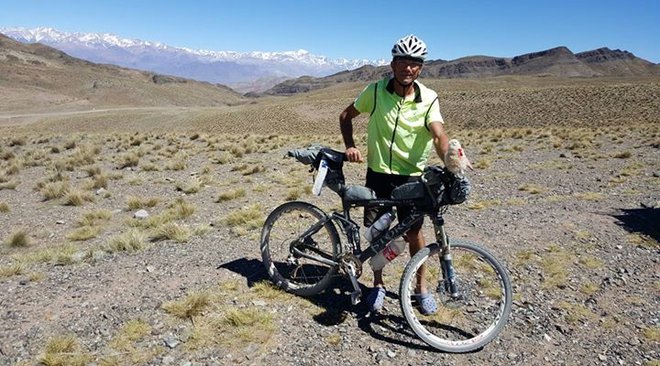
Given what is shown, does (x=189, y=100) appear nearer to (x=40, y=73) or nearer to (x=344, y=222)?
(x=40, y=73)

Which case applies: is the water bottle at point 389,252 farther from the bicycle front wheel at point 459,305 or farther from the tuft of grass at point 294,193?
the tuft of grass at point 294,193

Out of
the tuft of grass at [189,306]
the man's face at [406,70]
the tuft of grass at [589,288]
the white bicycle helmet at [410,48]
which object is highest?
the white bicycle helmet at [410,48]

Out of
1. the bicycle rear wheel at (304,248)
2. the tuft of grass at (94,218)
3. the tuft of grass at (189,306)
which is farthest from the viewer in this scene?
the tuft of grass at (94,218)

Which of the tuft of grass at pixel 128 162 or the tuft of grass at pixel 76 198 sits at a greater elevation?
the tuft of grass at pixel 76 198

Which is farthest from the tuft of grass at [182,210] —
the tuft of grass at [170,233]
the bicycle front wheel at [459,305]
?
the bicycle front wheel at [459,305]

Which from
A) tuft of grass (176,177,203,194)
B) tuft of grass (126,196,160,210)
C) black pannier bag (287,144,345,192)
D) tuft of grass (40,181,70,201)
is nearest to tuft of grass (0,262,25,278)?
tuft of grass (126,196,160,210)

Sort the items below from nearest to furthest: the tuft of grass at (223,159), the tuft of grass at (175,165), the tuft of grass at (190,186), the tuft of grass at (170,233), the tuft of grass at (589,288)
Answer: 1. the tuft of grass at (589,288)
2. the tuft of grass at (170,233)
3. the tuft of grass at (190,186)
4. the tuft of grass at (175,165)
5. the tuft of grass at (223,159)

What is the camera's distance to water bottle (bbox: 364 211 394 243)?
4207 millimetres

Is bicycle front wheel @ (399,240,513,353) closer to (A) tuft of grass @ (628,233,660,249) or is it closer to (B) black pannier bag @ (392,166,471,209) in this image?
(B) black pannier bag @ (392,166,471,209)

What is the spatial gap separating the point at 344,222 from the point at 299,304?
1080mm

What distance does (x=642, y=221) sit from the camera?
8.11 m

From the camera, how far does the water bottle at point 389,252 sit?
4219 millimetres

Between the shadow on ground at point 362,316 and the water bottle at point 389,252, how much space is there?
63cm

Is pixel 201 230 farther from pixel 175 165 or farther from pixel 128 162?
pixel 128 162
